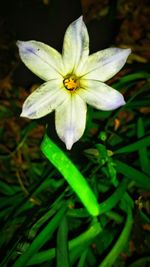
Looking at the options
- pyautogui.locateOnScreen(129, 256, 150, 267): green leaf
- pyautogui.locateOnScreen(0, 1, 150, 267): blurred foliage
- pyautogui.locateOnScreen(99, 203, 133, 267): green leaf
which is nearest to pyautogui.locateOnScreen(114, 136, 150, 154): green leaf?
pyautogui.locateOnScreen(0, 1, 150, 267): blurred foliage

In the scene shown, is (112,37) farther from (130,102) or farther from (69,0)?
(130,102)

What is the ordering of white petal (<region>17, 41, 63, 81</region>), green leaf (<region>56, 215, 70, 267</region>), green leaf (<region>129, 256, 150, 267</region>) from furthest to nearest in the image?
green leaf (<region>129, 256, 150, 267</region>), green leaf (<region>56, 215, 70, 267</region>), white petal (<region>17, 41, 63, 81</region>)

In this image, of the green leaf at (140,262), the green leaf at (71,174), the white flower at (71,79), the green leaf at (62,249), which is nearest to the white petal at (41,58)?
the white flower at (71,79)

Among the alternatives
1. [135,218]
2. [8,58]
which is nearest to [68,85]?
[135,218]

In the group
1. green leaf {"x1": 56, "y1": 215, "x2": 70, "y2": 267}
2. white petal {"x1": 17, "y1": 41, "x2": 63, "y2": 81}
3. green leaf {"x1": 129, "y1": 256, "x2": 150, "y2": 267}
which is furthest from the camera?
green leaf {"x1": 129, "y1": 256, "x2": 150, "y2": 267}

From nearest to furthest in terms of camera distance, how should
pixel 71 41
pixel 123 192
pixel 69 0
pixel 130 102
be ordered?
pixel 71 41, pixel 123 192, pixel 130 102, pixel 69 0

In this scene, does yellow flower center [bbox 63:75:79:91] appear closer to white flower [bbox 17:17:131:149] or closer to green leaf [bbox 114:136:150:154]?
white flower [bbox 17:17:131:149]

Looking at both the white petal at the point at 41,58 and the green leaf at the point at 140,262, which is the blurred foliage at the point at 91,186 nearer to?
the green leaf at the point at 140,262
